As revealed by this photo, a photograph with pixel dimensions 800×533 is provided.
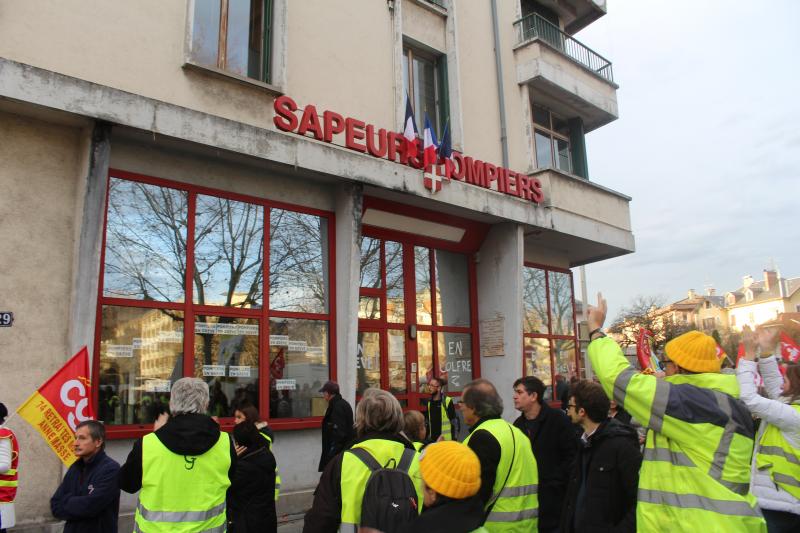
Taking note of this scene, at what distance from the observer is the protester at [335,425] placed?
812cm

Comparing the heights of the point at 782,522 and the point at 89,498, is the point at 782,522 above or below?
below

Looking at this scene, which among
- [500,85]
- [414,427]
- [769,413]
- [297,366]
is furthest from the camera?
[500,85]

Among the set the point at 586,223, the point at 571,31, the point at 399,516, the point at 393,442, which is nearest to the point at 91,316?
the point at 393,442

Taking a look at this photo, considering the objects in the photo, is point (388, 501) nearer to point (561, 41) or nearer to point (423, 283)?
point (423, 283)

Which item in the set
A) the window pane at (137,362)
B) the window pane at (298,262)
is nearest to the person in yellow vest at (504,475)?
the window pane at (137,362)

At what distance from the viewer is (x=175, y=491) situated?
4012 millimetres

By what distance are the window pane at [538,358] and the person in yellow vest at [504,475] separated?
34.5ft

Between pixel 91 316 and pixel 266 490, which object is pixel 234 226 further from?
pixel 266 490

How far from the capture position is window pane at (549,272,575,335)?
15.6 m

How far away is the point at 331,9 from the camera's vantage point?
11070mm

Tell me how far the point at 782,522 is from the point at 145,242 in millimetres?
7800

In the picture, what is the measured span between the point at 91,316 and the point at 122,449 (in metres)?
1.73

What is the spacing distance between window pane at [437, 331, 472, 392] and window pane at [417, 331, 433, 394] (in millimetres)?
285

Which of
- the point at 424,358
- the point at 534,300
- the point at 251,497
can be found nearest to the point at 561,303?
the point at 534,300
